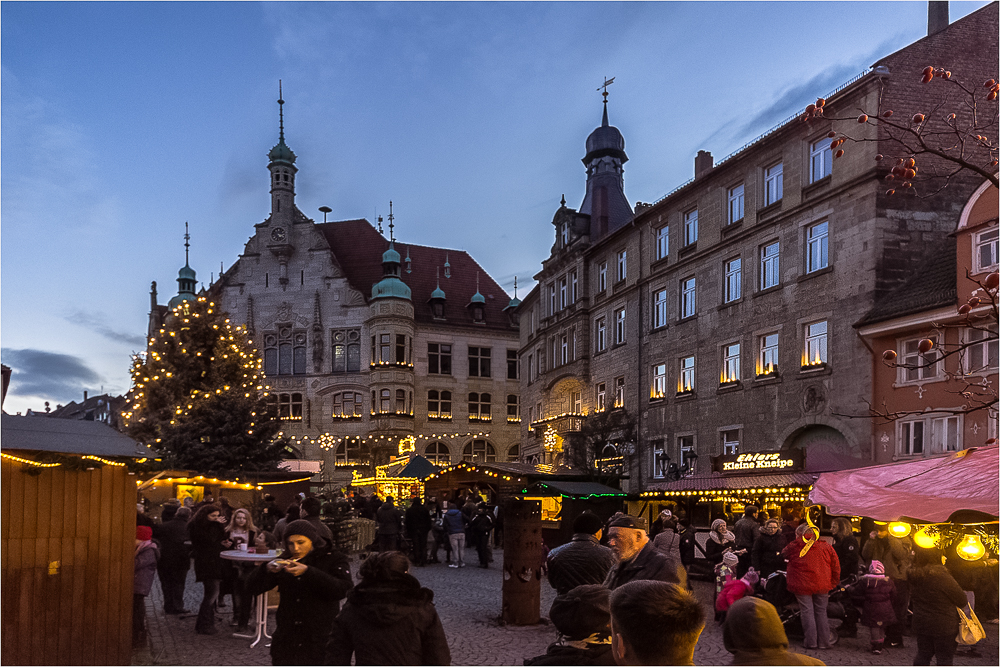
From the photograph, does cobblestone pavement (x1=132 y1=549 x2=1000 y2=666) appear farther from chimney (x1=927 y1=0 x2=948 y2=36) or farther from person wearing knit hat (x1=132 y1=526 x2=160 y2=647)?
chimney (x1=927 y1=0 x2=948 y2=36)

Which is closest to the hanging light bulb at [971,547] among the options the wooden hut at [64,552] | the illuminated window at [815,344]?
the wooden hut at [64,552]

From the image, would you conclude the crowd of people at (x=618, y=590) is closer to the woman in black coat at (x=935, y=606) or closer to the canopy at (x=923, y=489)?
the woman in black coat at (x=935, y=606)

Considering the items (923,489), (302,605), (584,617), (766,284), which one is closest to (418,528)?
(766,284)

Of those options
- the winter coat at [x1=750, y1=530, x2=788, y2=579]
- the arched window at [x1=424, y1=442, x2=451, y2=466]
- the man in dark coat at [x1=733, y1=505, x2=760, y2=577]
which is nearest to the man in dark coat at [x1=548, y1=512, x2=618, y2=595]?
the winter coat at [x1=750, y1=530, x2=788, y2=579]

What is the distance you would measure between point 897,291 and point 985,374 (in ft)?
11.2

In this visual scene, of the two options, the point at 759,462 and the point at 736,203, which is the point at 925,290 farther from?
the point at 736,203

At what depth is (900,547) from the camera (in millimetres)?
11070

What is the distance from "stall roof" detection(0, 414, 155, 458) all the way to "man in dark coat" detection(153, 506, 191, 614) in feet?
5.48

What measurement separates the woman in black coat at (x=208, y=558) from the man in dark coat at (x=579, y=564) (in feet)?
18.2

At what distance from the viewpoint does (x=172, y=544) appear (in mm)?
11695

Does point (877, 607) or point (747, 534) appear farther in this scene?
point (747, 534)

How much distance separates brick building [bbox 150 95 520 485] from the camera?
51.2m

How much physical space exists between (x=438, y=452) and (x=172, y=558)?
41131 millimetres

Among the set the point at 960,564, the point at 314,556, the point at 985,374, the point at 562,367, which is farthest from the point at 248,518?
the point at 562,367
